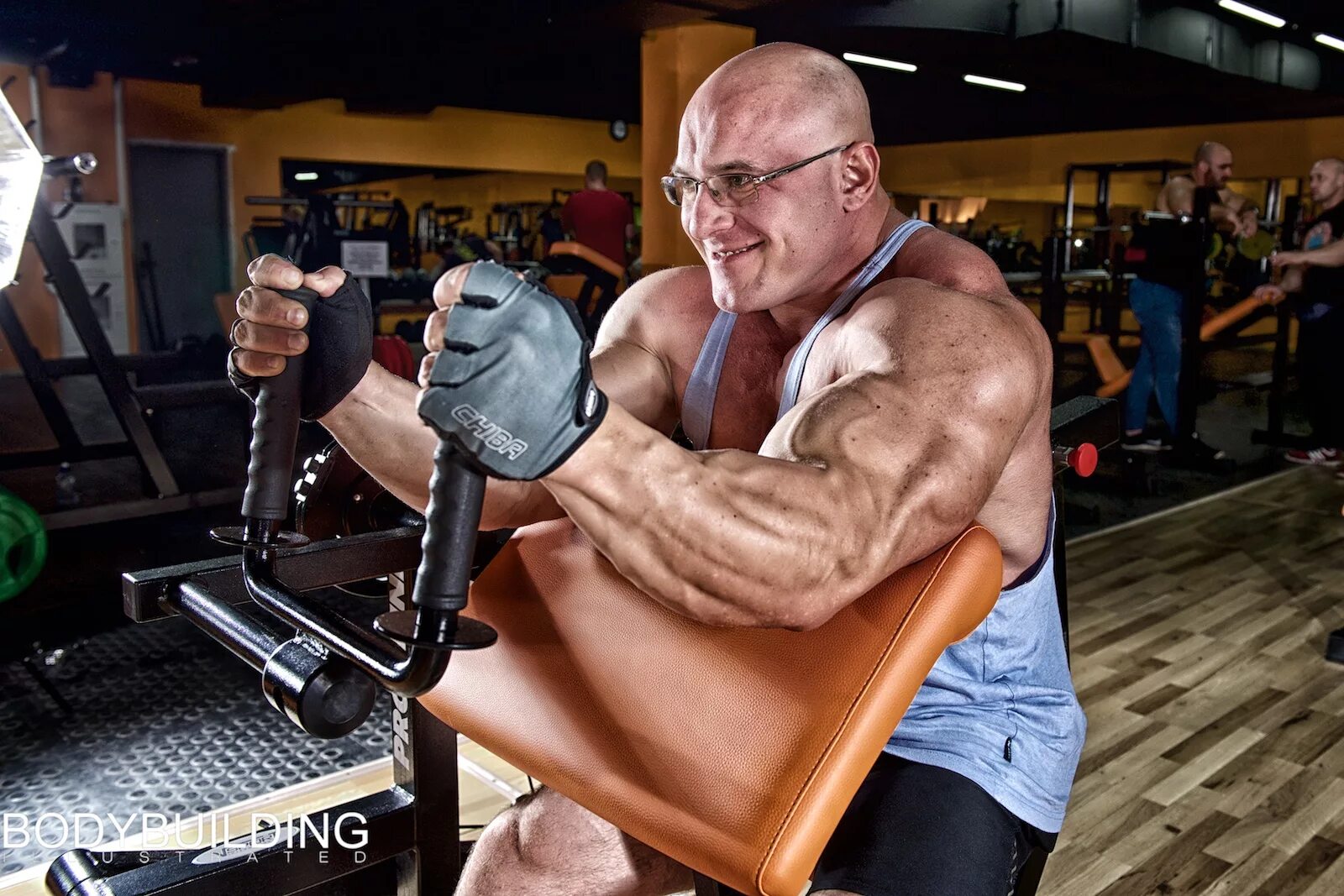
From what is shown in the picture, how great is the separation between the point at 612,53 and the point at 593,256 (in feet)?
12.7

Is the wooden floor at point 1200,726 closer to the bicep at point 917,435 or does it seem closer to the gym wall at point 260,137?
the bicep at point 917,435

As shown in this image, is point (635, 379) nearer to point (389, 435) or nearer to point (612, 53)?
point (389, 435)

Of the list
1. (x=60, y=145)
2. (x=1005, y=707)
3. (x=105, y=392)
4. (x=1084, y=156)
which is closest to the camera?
(x=1005, y=707)

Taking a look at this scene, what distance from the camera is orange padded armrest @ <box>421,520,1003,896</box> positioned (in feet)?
2.50

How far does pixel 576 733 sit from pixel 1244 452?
17.9 ft

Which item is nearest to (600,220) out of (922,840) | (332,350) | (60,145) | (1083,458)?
(60,145)

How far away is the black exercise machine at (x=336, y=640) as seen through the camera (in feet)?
2.09

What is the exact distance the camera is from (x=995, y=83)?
1086 centimetres

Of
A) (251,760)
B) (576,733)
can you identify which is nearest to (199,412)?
(251,760)

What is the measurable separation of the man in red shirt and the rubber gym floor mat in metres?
4.67

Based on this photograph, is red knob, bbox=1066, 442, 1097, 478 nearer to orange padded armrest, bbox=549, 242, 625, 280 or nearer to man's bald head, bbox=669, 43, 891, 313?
man's bald head, bbox=669, 43, 891, 313

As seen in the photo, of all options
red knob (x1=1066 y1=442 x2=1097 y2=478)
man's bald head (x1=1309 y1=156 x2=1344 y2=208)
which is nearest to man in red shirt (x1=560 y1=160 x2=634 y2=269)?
man's bald head (x1=1309 y1=156 x2=1344 y2=208)

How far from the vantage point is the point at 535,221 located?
12469 mm

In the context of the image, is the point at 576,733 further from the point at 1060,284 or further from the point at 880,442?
the point at 1060,284
